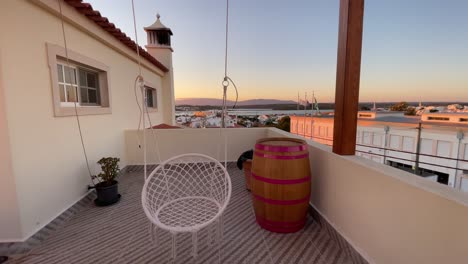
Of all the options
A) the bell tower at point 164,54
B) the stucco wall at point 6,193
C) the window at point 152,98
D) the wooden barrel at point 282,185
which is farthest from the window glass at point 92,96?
the bell tower at point 164,54

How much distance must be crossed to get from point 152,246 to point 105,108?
2.51m

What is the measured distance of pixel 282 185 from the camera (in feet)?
6.00

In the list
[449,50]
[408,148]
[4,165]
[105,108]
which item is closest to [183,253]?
[4,165]

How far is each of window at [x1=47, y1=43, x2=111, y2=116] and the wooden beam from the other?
2.93m

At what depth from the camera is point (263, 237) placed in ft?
6.22

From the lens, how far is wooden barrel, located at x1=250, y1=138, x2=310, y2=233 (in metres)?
1.83

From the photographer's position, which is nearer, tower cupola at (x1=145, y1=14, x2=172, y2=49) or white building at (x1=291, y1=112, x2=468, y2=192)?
white building at (x1=291, y1=112, x2=468, y2=192)

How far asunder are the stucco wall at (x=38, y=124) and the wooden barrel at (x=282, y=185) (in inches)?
84.4

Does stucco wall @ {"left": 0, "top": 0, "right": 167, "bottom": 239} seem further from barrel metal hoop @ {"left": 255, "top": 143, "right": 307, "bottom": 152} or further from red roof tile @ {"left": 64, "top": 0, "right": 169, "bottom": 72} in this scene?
barrel metal hoop @ {"left": 255, "top": 143, "right": 307, "bottom": 152}

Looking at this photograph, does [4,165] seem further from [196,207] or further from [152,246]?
[196,207]

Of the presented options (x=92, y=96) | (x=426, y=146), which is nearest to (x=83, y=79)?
(x=92, y=96)

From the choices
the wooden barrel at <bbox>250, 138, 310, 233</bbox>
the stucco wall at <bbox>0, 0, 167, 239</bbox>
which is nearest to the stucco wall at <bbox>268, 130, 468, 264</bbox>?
the wooden barrel at <bbox>250, 138, 310, 233</bbox>

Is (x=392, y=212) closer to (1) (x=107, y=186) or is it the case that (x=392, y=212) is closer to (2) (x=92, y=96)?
(1) (x=107, y=186)

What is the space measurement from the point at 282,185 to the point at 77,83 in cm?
312
